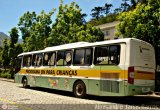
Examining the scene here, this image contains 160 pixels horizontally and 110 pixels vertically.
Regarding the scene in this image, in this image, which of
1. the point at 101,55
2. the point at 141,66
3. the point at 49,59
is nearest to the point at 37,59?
the point at 49,59

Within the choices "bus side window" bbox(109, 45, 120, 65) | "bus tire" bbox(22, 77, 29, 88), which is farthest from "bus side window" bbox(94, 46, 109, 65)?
"bus tire" bbox(22, 77, 29, 88)

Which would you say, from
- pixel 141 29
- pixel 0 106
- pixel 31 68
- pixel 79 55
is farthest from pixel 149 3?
pixel 0 106

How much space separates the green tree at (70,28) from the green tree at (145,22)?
10475mm

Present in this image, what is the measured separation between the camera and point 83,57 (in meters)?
17.3

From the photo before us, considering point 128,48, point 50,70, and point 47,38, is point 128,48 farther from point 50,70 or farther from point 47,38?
point 47,38

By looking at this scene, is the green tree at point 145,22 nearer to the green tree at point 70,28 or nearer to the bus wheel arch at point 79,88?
the bus wheel arch at point 79,88

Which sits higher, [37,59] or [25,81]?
[37,59]

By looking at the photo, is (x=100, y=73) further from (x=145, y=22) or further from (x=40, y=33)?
(x=40, y=33)

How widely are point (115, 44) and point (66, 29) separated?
18.6 metres

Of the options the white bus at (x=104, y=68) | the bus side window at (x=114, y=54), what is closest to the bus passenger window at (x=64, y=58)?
the white bus at (x=104, y=68)

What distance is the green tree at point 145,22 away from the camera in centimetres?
1952

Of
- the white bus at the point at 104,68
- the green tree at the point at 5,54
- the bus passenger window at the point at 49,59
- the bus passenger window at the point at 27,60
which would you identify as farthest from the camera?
the green tree at the point at 5,54

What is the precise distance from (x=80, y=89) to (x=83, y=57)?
179cm

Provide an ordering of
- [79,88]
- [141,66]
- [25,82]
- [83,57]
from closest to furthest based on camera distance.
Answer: [141,66], [83,57], [79,88], [25,82]
